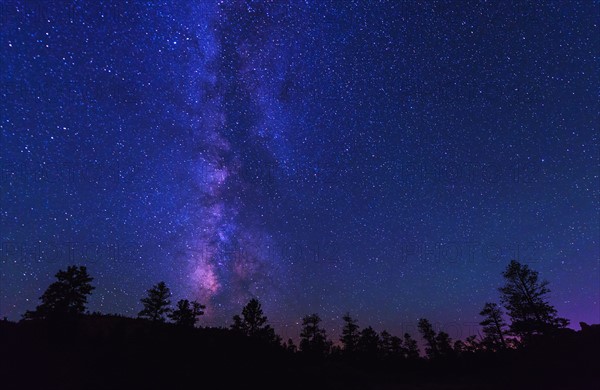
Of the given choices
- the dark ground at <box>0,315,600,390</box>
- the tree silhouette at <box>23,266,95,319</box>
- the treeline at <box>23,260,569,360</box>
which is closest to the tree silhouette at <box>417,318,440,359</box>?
the treeline at <box>23,260,569,360</box>

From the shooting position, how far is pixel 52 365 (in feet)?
66.2

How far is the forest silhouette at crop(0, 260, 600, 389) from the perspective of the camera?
19.1m

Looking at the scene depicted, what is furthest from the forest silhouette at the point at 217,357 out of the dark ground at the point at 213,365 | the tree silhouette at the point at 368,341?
the tree silhouette at the point at 368,341

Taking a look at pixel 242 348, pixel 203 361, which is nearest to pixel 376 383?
pixel 242 348

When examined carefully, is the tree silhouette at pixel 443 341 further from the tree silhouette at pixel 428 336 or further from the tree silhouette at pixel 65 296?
the tree silhouette at pixel 65 296

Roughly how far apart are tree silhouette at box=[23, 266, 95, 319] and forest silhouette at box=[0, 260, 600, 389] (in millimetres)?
78

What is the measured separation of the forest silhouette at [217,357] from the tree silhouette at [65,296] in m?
0.08

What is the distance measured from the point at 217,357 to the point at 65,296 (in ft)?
52.3

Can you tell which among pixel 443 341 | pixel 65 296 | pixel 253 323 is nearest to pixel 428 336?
pixel 443 341

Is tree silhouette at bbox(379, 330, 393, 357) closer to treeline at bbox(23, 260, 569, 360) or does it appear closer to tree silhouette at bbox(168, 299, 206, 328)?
treeline at bbox(23, 260, 569, 360)

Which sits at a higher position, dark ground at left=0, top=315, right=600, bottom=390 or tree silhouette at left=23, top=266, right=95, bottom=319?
tree silhouette at left=23, top=266, right=95, bottom=319

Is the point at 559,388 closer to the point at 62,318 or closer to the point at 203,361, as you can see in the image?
the point at 203,361

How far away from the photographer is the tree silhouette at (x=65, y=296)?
26031 mm

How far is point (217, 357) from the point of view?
23000mm
